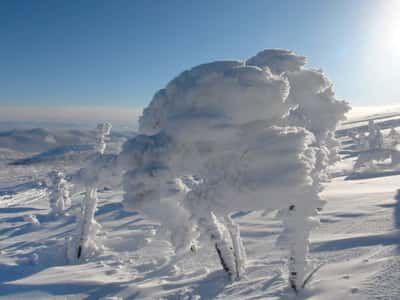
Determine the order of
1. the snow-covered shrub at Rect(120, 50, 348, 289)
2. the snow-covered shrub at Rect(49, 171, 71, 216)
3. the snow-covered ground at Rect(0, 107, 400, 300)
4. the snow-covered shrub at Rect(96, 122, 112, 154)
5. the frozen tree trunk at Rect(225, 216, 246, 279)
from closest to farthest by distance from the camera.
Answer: the snow-covered shrub at Rect(120, 50, 348, 289) → the snow-covered ground at Rect(0, 107, 400, 300) → the frozen tree trunk at Rect(225, 216, 246, 279) → the snow-covered shrub at Rect(96, 122, 112, 154) → the snow-covered shrub at Rect(49, 171, 71, 216)

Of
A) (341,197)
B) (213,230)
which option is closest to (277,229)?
(341,197)

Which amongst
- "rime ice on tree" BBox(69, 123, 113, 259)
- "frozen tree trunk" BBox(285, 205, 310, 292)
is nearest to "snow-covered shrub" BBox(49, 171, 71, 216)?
"rime ice on tree" BBox(69, 123, 113, 259)

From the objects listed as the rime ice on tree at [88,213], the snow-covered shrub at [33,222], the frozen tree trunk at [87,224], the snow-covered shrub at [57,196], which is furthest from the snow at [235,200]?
the snow-covered shrub at [57,196]

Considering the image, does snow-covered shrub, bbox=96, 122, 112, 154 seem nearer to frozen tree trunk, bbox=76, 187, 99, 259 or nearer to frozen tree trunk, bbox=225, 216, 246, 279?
frozen tree trunk, bbox=76, 187, 99, 259

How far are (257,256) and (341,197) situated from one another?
41.5ft

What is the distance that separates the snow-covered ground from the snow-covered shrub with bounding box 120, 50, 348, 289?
6.25ft

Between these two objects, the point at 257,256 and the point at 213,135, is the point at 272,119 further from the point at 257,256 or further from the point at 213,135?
the point at 257,256

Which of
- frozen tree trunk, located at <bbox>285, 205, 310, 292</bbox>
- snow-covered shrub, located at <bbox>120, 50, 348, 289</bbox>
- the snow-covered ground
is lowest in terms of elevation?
the snow-covered ground

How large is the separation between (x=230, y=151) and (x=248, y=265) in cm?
697

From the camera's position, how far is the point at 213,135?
11219mm

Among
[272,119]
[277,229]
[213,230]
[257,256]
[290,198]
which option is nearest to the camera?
[290,198]

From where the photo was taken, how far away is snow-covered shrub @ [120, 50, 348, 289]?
35.6 feet

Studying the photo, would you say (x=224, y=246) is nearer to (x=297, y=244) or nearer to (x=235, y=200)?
(x=297, y=244)

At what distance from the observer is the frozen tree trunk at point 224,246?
13545 millimetres
